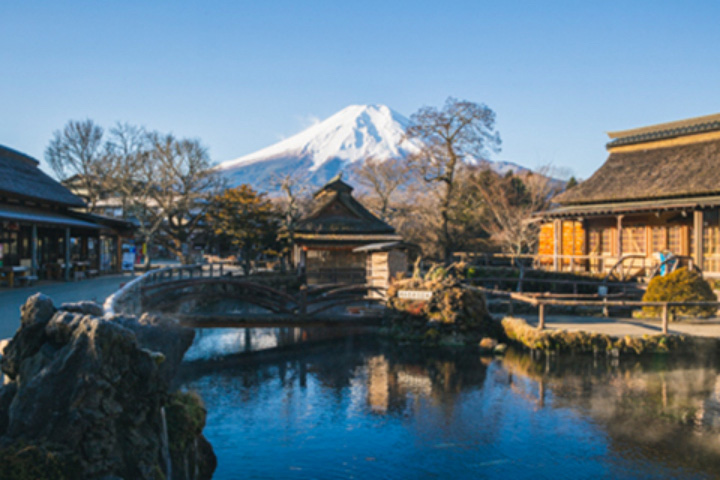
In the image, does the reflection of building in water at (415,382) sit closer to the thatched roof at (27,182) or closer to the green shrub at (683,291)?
the green shrub at (683,291)

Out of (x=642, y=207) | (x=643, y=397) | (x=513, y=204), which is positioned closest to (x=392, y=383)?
(x=643, y=397)

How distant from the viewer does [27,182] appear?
25609mm

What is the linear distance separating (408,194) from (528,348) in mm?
33297

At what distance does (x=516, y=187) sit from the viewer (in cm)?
4438

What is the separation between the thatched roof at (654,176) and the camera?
23.6m

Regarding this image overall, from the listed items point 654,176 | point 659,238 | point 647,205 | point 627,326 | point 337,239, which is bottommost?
point 627,326

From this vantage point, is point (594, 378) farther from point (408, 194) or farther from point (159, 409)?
point (408, 194)

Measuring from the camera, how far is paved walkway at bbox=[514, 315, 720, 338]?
50.6 ft

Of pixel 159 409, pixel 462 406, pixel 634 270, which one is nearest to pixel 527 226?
pixel 634 270

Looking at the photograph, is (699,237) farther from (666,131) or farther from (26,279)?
(26,279)

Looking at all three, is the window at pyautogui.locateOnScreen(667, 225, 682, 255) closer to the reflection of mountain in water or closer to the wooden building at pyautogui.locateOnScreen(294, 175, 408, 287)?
the reflection of mountain in water

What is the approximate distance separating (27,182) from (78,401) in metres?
24.7

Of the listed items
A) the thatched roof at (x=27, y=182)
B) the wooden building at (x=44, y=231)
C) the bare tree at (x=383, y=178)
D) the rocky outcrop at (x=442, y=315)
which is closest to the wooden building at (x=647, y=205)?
the rocky outcrop at (x=442, y=315)

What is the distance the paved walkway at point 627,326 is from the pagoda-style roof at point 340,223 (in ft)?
47.4
